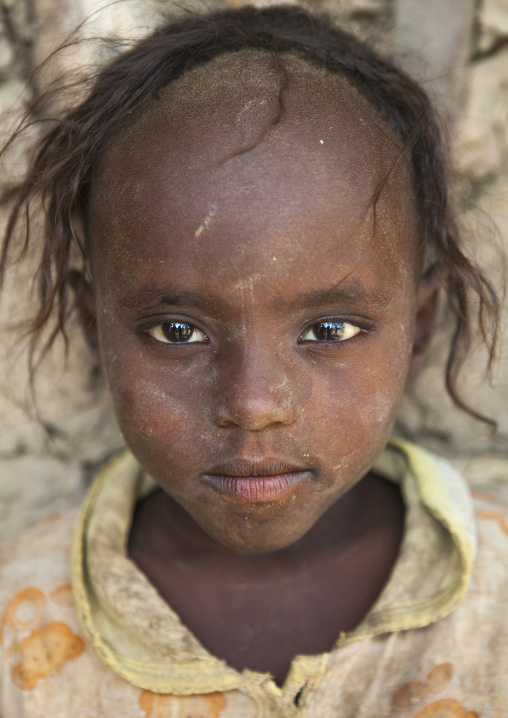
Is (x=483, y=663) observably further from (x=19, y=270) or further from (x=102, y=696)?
(x=19, y=270)

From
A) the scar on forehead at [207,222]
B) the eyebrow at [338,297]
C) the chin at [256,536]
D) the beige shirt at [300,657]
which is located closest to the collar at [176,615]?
the beige shirt at [300,657]

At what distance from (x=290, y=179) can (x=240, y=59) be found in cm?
25

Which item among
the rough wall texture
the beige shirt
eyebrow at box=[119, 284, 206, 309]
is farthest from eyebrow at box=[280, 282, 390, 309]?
the rough wall texture

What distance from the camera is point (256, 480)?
104 cm

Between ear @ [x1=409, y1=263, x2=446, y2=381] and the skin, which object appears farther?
ear @ [x1=409, y1=263, x2=446, y2=381]

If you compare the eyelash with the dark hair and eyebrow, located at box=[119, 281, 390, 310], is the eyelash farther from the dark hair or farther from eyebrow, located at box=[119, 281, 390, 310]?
the dark hair

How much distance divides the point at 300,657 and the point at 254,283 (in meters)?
0.59

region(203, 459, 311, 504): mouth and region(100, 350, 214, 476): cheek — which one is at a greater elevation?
region(100, 350, 214, 476): cheek

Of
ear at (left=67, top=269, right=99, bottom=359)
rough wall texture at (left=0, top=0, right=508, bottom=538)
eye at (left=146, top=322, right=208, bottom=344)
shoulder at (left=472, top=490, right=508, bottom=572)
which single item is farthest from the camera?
rough wall texture at (left=0, top=0, right=508, bottom=538)

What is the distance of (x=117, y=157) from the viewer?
111 centimetres

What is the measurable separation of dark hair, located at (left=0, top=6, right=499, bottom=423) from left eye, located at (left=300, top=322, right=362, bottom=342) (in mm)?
238

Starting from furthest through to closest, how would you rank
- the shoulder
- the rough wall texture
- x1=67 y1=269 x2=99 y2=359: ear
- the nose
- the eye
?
the rough wall texture
x1=67 y1=269 x2=99 y2=359: ear
the shoulder
the eye
the nose

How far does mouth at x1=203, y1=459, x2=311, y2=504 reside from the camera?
102 cm

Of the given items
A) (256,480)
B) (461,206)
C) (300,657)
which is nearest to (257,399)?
(256,480)
